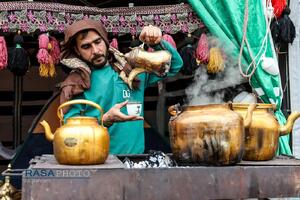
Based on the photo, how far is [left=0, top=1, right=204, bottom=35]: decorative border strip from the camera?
10.2ft

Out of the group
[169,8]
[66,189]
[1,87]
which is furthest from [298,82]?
[1,87]

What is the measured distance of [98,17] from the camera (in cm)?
324

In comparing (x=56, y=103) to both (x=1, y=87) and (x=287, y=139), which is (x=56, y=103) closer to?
(x=1, y=87)

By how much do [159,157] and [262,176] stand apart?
0.59 m

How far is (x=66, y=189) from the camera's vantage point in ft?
6.05

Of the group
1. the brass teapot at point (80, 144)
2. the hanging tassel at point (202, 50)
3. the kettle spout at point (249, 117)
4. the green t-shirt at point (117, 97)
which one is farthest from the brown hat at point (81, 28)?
A: the kettle spout at point (249, 117)

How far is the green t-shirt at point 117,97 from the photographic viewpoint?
289 cm

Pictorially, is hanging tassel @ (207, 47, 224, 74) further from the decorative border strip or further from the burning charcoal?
the burning charcoal

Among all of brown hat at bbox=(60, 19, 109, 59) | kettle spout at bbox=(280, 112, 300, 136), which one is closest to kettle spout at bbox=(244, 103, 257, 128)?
kettle spout at bbox=(280, 112, 300, 136)

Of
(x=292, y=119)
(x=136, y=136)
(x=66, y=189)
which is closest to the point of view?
(x=66, y=189)

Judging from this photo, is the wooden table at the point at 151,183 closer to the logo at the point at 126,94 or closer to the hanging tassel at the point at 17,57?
the logo at the point at 126,94

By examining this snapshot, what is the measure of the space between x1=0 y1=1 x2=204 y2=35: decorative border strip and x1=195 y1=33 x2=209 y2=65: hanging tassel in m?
0.10

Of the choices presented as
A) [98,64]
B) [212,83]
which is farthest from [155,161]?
[212,83]

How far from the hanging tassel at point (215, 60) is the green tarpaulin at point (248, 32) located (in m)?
0.07
